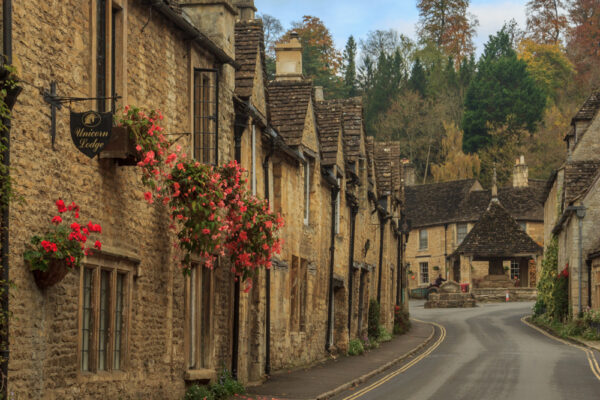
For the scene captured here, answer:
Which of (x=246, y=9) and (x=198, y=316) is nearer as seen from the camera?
(x=198, y=316)

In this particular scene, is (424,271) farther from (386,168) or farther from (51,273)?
(51,273)

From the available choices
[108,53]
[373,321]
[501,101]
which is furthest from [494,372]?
[501,101]

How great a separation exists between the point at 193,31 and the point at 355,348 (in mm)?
16544

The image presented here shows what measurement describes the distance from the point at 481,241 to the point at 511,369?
41.0 m

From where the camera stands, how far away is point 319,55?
85.4m

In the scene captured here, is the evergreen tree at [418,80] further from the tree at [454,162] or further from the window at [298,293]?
the window at [298,293]

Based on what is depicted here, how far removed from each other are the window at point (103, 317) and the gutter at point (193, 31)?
391 centimetres

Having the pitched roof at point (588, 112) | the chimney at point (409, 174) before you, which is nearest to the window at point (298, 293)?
the pitched roof at point (588, 112)

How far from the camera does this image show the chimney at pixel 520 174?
76.2 metres

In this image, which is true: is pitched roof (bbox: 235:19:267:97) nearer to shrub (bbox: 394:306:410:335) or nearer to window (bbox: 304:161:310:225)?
window (bbox: 304:161:310:225)

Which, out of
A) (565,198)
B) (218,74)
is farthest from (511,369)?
(565,198)

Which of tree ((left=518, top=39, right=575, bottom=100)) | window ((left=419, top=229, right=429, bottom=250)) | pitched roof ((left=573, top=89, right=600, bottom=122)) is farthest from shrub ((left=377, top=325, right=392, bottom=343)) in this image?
tree ((left=518, top=39, right=575, bottom=100))

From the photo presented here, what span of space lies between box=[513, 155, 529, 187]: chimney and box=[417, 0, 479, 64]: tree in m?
24.5

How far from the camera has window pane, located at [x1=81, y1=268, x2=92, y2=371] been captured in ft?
38.8
